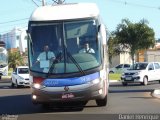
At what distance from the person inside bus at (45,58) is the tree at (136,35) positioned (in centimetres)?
4999

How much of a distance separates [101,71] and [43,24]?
2.50 m

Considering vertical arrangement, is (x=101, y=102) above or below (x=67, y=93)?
below

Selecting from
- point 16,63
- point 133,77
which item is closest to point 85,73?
point 133,77

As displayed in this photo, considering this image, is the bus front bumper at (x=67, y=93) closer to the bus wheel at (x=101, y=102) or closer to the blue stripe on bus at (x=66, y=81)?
the blue stripe on bus at (x=66, y=81)

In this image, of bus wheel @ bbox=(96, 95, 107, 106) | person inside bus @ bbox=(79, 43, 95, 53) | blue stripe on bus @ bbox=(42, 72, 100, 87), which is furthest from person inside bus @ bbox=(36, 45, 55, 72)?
bus wheel @ bbox=(96, 95, 107, 106)

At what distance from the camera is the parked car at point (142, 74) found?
36156 mm

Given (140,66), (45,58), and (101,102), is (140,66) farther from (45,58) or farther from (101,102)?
(45,58)

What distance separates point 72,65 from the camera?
16406 mm

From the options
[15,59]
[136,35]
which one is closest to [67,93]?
[136,35]

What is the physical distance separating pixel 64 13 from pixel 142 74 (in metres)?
19.9

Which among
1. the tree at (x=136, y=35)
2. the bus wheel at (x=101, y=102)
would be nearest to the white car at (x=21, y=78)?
the bus wheel at (x=101, y=102)

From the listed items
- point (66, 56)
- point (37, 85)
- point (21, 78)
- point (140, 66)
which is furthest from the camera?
point (140, 66)

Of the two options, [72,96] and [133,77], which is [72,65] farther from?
[133,77]

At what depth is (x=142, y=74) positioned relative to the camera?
119ft
